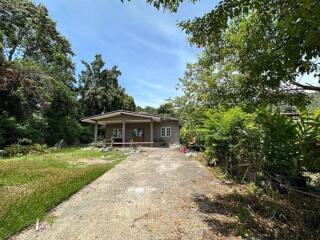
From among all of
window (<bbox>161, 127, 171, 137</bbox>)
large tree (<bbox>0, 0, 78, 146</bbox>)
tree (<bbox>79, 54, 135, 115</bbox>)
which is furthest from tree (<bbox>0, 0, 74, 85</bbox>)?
window (<bbox>161, 127, 171, 137</bbox>)

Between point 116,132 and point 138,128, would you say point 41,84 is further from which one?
point 138,128

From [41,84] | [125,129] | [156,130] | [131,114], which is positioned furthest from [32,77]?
[156,130]

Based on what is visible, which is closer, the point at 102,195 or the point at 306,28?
the point at 306,28

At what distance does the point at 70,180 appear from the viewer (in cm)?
845

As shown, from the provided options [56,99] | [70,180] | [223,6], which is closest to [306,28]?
[223,6]

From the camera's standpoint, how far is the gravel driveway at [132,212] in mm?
4555

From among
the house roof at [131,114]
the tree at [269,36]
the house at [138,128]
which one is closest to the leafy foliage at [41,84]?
the house at [138,128]

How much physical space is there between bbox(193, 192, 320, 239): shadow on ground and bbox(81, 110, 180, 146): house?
1962cm

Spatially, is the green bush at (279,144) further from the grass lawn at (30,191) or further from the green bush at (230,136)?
the grass lawn at (30,191)

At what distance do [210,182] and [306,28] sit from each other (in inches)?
252

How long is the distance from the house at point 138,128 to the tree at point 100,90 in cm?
1026

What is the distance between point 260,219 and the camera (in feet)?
17.6

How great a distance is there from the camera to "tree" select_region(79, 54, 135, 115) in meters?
39.0

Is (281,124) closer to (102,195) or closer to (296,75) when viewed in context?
(296,75)
